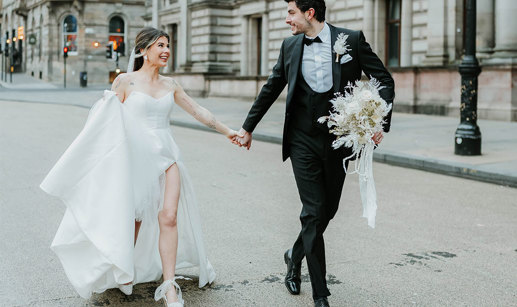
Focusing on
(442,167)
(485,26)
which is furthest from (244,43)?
(442,167)

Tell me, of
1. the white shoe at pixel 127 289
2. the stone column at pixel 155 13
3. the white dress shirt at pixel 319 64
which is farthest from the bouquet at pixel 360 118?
the stone column at pixel 155 13

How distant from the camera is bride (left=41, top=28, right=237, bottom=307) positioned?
4.33 meters

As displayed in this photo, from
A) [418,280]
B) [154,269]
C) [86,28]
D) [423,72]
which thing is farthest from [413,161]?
[86,28]

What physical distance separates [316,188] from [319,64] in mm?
760

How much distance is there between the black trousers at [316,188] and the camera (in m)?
4.37

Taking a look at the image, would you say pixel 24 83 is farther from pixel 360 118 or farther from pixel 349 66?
pixel 360 118

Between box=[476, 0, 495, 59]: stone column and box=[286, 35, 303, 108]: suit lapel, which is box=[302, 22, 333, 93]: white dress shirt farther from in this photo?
box=[476, 0, 495, 59]: stone column

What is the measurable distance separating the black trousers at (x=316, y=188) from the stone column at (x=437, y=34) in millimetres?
17997

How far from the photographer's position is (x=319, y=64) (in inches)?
173

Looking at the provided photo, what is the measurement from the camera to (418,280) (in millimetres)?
5148

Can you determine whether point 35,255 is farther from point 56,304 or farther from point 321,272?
point 321,272

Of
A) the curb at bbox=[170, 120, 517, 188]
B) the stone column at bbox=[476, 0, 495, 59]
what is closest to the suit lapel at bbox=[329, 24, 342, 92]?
the curb at bbox=[170, 120, 517, 188]

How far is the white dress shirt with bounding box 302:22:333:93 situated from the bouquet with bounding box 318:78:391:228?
130mm

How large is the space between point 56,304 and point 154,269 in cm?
67
